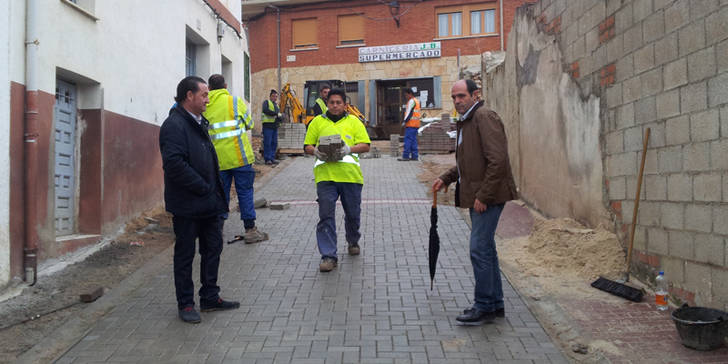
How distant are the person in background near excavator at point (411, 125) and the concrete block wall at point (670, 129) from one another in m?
9.29

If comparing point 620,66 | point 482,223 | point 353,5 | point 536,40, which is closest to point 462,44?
point 353,5

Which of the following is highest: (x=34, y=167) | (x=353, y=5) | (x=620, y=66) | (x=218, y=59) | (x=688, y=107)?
(x=353, y=5)

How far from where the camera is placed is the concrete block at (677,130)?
179 inches

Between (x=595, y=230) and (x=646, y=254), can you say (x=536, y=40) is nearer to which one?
(x=595, y=230)

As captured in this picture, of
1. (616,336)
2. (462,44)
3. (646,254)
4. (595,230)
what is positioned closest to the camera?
(616,336)

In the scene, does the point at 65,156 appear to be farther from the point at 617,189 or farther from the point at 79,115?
the point at 617,189

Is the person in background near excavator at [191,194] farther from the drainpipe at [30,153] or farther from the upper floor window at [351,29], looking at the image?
the upper floor window at [351,29]

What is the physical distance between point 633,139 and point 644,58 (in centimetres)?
73

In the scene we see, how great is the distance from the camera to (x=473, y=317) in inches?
173

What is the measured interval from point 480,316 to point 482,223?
0.69m

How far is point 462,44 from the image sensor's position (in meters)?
25.7

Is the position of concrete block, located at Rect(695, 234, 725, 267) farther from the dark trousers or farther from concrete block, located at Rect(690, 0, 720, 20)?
the dark trousers

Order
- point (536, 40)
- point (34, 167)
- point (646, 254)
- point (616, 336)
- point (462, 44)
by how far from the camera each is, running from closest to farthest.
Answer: point (616, 336), point (646, 254), point (34, 167), point (536, 40), point (462, 44)

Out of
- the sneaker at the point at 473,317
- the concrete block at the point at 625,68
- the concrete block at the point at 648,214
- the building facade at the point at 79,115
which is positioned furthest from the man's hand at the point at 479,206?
the building facade at the point at 79,115
